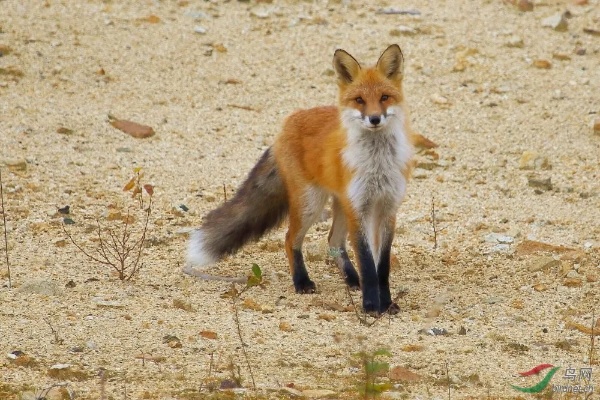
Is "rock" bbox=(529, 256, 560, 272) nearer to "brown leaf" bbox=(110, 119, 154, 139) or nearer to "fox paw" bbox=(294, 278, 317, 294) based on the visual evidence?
"fox paw" bbox=(294, 278, 317, 294)

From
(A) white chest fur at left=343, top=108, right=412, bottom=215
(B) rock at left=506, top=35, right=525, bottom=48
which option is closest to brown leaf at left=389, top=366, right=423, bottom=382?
(A) white chest fur at left=343, top=108, right=412, bottom=215

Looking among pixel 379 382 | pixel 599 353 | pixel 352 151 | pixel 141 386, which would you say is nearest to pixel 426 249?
pixel 352 151

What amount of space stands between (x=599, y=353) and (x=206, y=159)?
4779 mm

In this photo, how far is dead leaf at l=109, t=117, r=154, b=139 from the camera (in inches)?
393

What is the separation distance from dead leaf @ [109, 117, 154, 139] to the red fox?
264 centimetres

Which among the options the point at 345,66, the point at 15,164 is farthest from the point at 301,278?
the point at 15,164

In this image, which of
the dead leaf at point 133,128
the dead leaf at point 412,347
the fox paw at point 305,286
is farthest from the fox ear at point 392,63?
the dead leaf at point 133,128

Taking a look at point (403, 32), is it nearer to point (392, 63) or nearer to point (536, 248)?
point (536, 248)

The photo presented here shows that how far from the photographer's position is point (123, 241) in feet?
22.6

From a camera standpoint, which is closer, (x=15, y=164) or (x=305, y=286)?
(x=305, y=286)

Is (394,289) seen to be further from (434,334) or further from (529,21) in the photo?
(529,21)

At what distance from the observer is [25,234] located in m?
A: 7.68

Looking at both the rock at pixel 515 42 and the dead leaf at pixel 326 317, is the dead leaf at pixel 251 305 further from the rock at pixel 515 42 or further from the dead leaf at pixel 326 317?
the rock at pixel 515 42

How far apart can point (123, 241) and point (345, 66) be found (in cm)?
185
